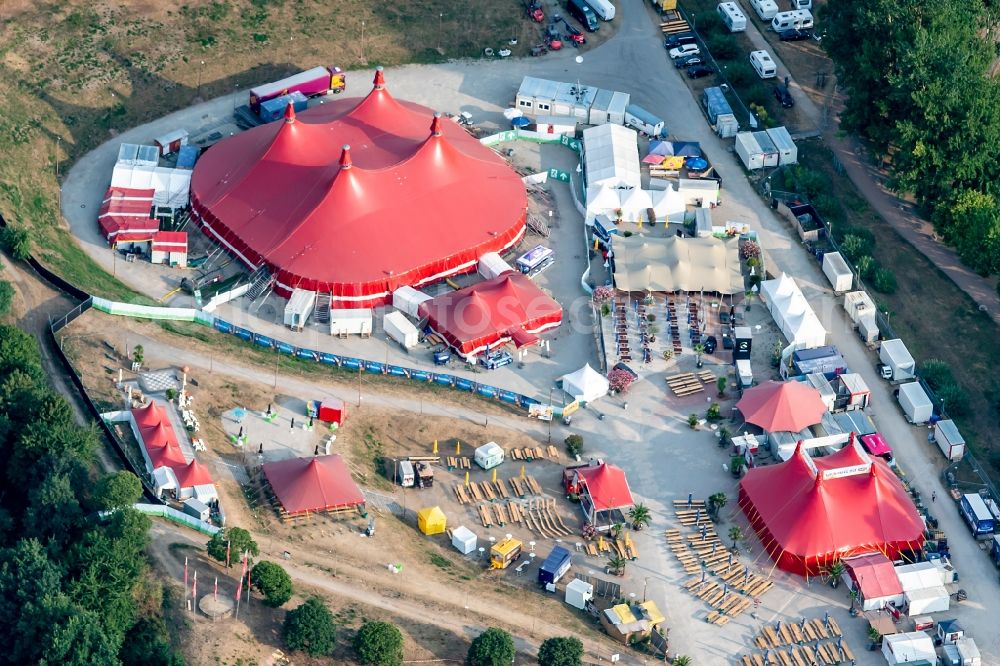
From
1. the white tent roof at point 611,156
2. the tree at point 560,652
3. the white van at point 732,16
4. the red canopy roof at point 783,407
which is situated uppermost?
the white van at point 732,16

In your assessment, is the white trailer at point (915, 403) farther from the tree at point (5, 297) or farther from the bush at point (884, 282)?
the tree at point (5, 297)

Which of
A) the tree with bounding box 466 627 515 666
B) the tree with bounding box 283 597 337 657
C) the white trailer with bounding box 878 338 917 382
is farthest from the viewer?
the white trailer with bounding box 878 338 917 382

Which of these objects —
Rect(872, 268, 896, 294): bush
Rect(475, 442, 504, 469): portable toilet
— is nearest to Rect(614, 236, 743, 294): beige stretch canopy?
Rect(872, 268, 896, 294): bush

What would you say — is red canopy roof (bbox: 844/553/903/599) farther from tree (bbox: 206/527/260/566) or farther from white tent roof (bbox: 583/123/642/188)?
white tent roof (bbox: 583/123/642/188)

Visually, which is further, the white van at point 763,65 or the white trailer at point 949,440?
the white van at point 763,65

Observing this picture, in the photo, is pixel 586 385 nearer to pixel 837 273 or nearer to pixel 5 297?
pixel 837 273

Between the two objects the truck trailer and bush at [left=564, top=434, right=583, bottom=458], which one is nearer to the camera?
bush at [left=564, top=434, right=583, bottom=458]


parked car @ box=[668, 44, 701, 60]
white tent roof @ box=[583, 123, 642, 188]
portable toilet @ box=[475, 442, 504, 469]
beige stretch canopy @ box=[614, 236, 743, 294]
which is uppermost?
parked car @ box=[668, 44, 701, 60]

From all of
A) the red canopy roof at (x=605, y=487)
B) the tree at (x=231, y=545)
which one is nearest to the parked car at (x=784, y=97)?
the red canopy roof at (x=605, y=487)
